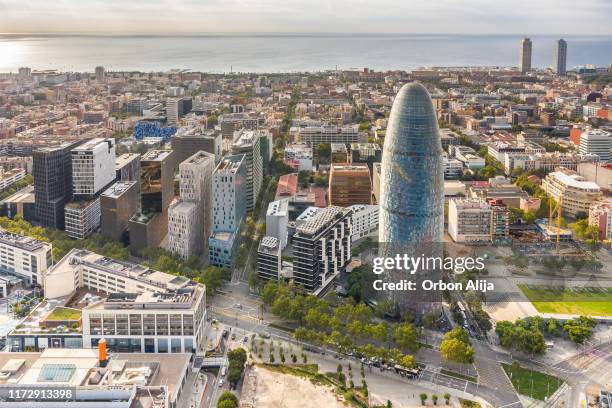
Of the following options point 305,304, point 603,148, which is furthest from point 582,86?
point 305,304

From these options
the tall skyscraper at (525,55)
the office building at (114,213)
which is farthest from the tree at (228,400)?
the tall skyscraper at (525,55)

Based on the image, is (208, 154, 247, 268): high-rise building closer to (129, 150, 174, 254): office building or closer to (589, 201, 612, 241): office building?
(129, 150, 174, 254): office building

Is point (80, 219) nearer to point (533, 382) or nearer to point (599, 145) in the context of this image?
point (533, 382)

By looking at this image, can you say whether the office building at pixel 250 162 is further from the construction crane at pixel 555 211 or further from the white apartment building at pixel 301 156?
the construction crane at pixel 555 211

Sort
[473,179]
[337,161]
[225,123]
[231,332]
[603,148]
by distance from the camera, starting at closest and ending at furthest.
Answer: [231,332] < [473,179] < [337,161] < [603,148] < [225,123]

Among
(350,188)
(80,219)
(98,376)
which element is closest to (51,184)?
(80,219)

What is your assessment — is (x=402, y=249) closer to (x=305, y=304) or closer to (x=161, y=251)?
(x=305, y=304)

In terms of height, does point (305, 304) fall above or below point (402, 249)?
below
